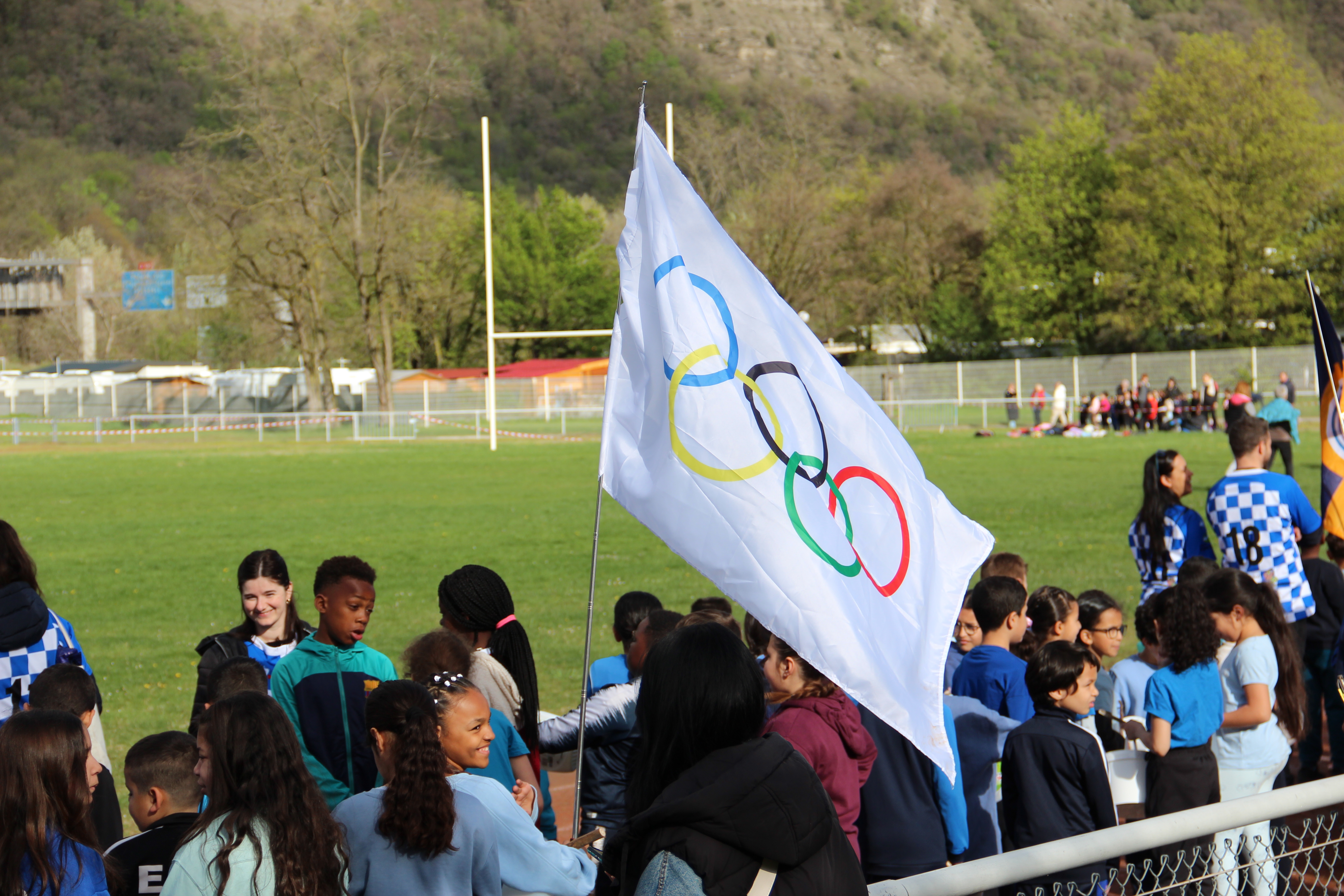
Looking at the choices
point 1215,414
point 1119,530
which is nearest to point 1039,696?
point 1119,530

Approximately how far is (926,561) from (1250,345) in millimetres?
61547

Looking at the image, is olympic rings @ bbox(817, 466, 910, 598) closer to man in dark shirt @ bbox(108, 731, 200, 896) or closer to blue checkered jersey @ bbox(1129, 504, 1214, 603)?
man in dark shirt @ bbox(108, 731, 200, 896)

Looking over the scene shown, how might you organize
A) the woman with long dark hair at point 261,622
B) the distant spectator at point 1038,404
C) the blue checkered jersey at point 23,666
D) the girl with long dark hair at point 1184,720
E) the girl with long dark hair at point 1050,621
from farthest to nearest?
the distant spectator at point 1038,404 → the girl with long dark hair at point 1050,621 → the woman with long dark hair at point 261,622 → the blue checkered jersey at point 23,666 → the girl with long dark hair at point 1184,720

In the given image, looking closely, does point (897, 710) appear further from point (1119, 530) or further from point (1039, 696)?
point (1119, 530)

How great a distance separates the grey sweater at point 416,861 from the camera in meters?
3.04

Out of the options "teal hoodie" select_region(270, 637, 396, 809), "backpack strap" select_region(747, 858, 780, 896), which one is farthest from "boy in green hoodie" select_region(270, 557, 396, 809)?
"backpack strap" select_region(747, 858, 780, 896)

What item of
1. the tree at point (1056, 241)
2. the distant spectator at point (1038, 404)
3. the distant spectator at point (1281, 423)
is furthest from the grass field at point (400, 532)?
the tree at point (1056, 241)

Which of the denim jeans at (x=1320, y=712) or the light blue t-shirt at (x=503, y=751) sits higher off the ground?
the light blue t-shirt at (x=503, y=751)

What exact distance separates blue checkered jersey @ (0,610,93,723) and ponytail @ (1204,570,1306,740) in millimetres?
4219

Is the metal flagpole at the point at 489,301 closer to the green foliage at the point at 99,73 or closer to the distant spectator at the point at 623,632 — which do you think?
the distant spectator at the point at 623,632

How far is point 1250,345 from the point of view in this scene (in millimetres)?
59938

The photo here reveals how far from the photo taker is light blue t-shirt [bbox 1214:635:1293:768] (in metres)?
5.12

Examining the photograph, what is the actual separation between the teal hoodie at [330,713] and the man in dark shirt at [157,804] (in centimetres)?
65

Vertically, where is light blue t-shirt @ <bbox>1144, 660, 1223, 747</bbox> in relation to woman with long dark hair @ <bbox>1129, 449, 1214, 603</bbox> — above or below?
below
